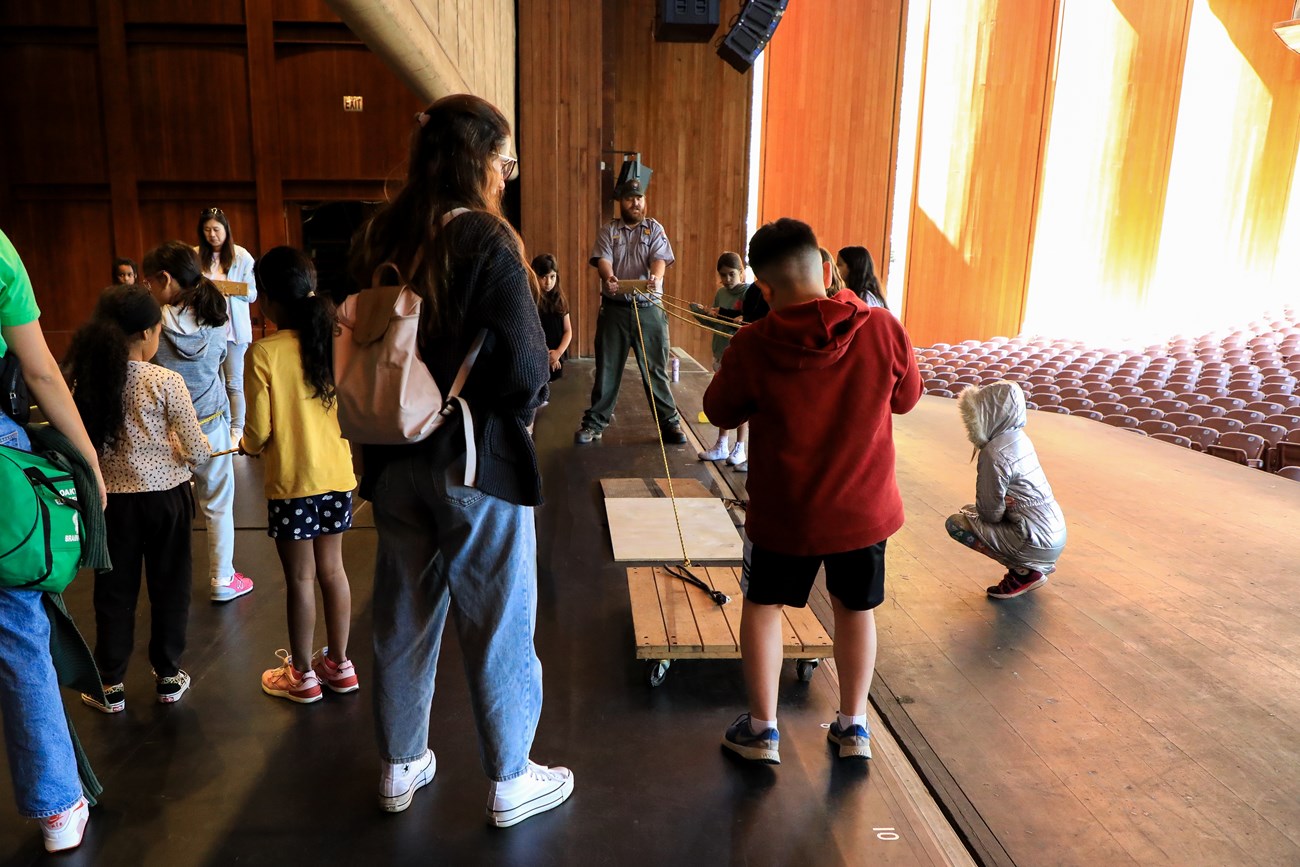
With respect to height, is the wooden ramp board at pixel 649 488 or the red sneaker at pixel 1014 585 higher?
the red sneaker at pixel 1014 585

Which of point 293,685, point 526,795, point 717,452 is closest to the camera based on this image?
point 526,795

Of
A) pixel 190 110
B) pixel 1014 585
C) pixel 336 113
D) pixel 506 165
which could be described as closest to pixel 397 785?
pixel 506 165

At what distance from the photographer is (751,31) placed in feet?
27.6

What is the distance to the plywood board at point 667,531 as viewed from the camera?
329 centimetres

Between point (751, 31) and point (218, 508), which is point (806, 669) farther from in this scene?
point (751, 31)

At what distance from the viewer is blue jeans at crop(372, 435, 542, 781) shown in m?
1.54

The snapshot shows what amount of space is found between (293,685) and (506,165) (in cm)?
149

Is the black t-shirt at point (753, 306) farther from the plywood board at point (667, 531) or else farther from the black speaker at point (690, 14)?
the black speaker at point (690, 14)

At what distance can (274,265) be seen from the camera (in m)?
2.00

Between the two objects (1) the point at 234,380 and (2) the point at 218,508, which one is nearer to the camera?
(2) the point at 218,508

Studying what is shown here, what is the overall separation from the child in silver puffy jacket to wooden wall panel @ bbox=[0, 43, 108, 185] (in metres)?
9.45

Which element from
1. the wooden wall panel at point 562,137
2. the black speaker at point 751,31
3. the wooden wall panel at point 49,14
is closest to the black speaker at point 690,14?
the black speaker at point 751,31

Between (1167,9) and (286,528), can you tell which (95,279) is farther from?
(1167,9)

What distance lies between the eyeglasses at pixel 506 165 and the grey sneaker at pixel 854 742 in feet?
4.71
